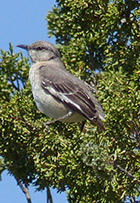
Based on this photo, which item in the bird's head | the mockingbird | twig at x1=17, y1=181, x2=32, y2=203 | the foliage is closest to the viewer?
the foliage

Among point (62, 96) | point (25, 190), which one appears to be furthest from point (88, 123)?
point (25, 190)

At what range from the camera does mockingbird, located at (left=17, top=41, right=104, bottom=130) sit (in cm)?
898

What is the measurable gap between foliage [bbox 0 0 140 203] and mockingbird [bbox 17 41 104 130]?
18cm

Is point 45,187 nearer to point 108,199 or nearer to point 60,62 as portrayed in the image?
point 108,199

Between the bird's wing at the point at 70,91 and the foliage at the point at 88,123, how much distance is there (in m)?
0.20

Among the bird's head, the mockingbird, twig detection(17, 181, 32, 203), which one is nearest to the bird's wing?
the mockingbird

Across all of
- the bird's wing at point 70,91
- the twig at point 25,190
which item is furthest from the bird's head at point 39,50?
the twig at point 25,190

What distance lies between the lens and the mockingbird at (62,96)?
8977 mm

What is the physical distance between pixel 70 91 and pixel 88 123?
24.2 inches

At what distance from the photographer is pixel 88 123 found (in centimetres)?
921

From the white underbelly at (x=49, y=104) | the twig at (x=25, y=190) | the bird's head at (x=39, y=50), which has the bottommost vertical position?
the twig at (x=25, y=190)

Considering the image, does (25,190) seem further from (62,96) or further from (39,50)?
(39,50)

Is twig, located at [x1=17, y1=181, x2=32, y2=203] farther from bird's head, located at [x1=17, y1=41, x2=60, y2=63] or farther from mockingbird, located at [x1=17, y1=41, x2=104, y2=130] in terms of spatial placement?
bird's head, located at [x1=17, y1=41, x2=60, y2=63]

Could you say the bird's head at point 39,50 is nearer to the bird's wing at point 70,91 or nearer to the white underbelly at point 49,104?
the bird's wing at point 70,91
